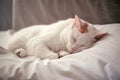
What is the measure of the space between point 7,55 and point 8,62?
111 mm

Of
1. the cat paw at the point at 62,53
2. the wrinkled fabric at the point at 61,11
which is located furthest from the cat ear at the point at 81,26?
the wrinkled fabric at the point at 61,11

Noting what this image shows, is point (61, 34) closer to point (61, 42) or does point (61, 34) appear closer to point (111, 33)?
point (61, 42)

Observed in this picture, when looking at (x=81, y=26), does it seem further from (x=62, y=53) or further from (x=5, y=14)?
(x=5, y=14)

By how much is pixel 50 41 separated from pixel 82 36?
0.65ft

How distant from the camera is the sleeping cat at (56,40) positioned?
42.3 inches

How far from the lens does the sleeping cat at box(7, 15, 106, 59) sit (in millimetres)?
1075

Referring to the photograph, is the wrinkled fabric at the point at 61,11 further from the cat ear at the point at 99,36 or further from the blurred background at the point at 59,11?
the cat ear at the point at 99,36

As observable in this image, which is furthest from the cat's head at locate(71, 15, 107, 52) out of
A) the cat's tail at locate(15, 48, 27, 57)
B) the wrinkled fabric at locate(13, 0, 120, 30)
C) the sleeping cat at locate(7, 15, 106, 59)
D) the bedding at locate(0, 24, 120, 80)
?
the wrinkled fabric at locate(13, 0, 120, 30)

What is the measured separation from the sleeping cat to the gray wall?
20.5 inches

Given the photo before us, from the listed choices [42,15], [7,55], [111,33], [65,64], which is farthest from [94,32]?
[42,15]

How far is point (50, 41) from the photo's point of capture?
1150 mm

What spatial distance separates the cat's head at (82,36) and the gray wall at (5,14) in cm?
80

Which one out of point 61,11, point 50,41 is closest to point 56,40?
point 50,41

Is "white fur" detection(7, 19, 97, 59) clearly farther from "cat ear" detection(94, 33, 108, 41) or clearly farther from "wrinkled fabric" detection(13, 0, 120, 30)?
"wrinkled fabric" detection(13, 0, 120, 30)
